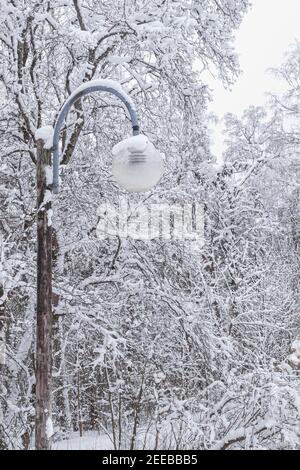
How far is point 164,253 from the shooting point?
26.8 feet

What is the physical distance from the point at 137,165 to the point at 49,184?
3.68 ft

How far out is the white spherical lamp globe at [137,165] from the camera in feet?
14.2

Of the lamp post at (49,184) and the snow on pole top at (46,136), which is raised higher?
the snow on pole top at (46,136)

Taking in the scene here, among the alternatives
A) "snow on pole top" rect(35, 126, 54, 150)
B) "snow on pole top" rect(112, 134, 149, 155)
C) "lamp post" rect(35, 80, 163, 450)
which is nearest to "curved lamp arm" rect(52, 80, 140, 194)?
"lamp post" rect(35, 80, 163, 450)

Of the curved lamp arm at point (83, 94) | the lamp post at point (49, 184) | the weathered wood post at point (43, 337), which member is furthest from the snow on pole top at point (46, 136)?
the weathered wood post at point (43, 337)

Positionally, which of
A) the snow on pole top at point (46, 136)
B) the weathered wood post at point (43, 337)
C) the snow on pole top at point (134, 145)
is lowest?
the weathered wood post at point (43, 337)

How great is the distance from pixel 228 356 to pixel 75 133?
149 inches

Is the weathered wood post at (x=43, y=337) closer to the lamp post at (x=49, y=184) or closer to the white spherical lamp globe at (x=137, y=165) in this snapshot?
the lamp post at (x=49, y=184)

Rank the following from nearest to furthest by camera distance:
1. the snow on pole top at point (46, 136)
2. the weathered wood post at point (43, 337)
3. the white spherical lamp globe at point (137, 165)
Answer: the white spherical lamp globe at point (137, 165) → the weathered wood post at point (43, 337) → the snow on pole top at point (46, 136)

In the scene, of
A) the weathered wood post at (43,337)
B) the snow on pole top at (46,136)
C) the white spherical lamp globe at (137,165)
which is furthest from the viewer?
the snow on pole top at (46,136)

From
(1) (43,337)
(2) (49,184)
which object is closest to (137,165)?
(2) (49,184)

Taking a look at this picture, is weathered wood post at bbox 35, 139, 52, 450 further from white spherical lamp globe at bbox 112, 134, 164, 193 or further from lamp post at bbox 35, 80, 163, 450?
white spherical lamp globe at bbox 112, 134, 164, 193
